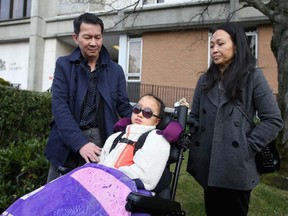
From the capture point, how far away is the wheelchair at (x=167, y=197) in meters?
1.79

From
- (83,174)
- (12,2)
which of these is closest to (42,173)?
(83,174)

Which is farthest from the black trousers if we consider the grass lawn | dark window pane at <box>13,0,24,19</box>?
dark window pane at <box>13,0,24,19</box>

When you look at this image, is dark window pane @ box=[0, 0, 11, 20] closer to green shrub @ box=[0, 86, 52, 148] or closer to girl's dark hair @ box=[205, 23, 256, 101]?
green shrub @ box=[0, 86, 52, 148]

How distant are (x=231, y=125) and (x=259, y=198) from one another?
2917 millimetres

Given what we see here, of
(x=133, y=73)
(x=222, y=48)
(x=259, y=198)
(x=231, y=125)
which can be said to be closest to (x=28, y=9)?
(x=133, y=73)

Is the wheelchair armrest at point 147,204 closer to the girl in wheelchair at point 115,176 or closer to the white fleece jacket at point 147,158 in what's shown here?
the girl in wheelchair at point 115,176

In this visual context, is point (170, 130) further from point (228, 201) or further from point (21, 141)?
point (21, 141)

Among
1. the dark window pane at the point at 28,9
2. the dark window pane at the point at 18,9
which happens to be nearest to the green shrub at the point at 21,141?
the dark window pane at the point at 28,9

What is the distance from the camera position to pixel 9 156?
3.65 metres

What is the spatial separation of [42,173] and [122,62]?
14.0 m

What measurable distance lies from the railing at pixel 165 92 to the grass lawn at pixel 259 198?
10221 millimetres

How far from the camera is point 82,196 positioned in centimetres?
184

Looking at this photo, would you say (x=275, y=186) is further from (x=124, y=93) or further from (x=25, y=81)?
(x=25, y=81)

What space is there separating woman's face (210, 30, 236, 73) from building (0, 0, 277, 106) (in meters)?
10.4
